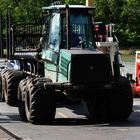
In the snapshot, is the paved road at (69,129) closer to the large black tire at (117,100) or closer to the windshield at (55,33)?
the large black tire at (117,100)

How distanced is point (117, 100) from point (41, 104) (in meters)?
2.08

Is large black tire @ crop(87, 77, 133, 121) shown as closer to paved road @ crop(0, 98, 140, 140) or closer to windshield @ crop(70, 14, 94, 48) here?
paved road @ crop(0, 98, 140, 140)

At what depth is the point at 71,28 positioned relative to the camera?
15578 mm

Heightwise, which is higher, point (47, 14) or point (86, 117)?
point (47, 14)

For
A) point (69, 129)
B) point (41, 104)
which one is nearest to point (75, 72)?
point (41, 104)

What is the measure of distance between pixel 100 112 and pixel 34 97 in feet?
7.13

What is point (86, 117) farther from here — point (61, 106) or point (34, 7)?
point (34, 7)

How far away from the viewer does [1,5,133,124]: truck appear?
14875mm

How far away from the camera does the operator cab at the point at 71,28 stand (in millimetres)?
15469

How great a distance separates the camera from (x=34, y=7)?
272 feet

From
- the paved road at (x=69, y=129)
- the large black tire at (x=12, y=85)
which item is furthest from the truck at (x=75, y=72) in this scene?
the large black tire at (x=12, y=85)

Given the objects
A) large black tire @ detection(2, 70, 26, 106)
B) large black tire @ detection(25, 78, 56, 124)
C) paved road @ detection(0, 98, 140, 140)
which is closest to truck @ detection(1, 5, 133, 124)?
large black tire @ detection(25, 78, 56, 124)

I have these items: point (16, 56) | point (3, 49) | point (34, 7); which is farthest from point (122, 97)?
point (34, 7)

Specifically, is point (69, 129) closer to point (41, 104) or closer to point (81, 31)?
point (41, 104)
